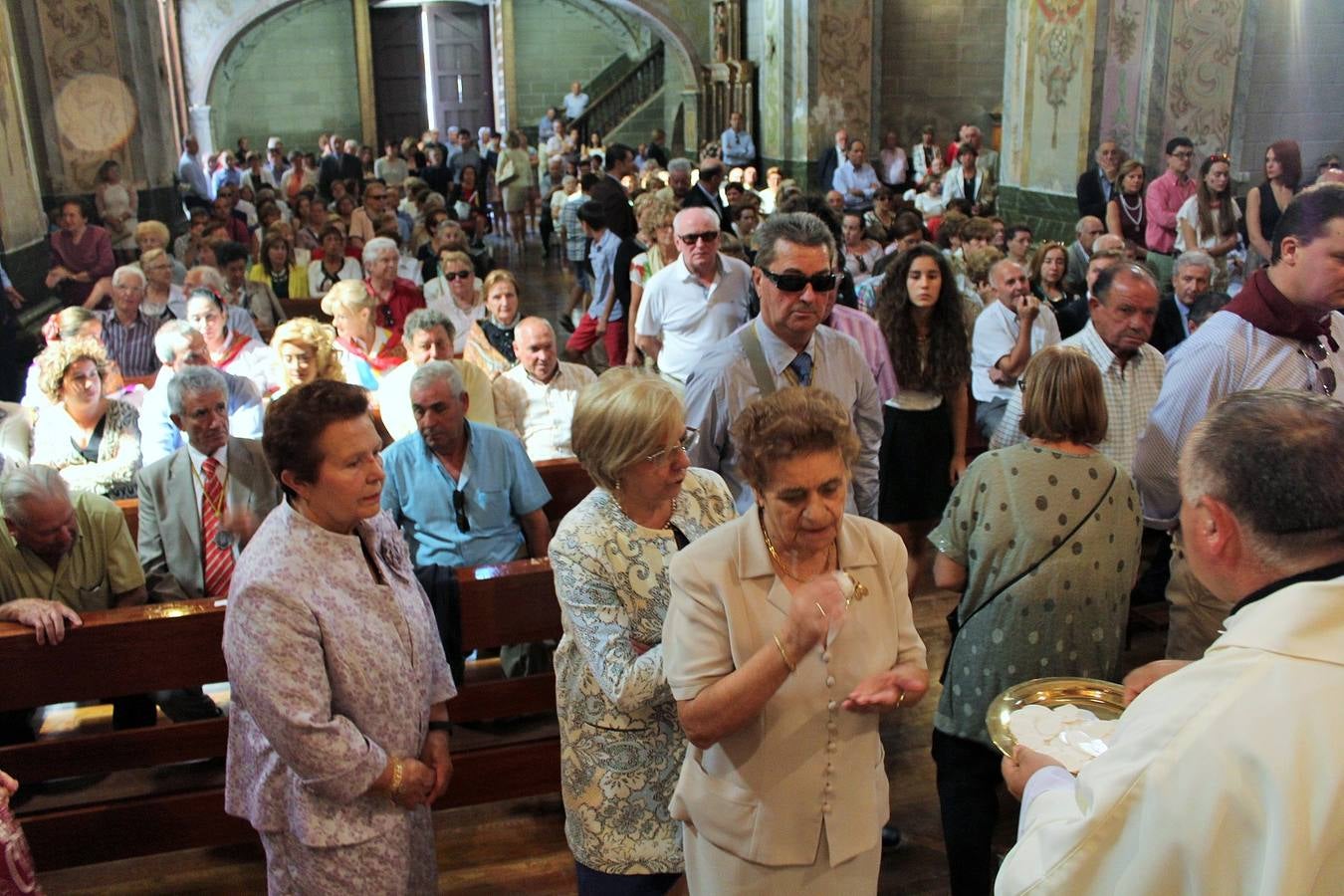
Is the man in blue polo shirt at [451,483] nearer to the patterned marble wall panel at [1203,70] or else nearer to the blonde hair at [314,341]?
the blonde hair at [314,341]

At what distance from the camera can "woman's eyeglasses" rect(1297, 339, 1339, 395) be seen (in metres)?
2.94

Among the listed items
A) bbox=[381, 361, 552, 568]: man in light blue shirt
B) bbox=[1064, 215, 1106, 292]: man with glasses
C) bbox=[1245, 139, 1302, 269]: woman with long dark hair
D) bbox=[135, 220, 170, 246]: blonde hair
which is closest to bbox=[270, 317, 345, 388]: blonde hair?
bbox=[381, 361, 552, 568]: man in light blue shirt

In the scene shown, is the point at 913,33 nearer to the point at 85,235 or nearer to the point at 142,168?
the point at 142,168

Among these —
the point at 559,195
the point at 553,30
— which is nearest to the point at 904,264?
the point at 559,195

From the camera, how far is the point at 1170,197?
8492mm


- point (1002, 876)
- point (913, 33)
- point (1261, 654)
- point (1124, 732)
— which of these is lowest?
point (1002, 876)

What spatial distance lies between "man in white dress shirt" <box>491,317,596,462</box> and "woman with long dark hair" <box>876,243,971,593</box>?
1.29 meters

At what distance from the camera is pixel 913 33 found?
651 inches

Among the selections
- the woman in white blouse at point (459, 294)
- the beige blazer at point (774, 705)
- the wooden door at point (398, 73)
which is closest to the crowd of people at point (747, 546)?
the beige blazer at point (774, 705)

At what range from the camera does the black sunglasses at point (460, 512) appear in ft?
11.5

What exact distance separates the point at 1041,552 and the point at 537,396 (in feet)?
8.48

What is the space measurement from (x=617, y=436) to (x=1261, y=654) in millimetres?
1152

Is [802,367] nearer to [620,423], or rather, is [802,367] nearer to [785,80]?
[620,423]

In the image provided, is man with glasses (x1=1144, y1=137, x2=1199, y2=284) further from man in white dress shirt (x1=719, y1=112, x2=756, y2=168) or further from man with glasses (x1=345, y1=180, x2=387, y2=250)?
man in white dress shirt (x1=719, y1=112, x2=756, y2=168)
